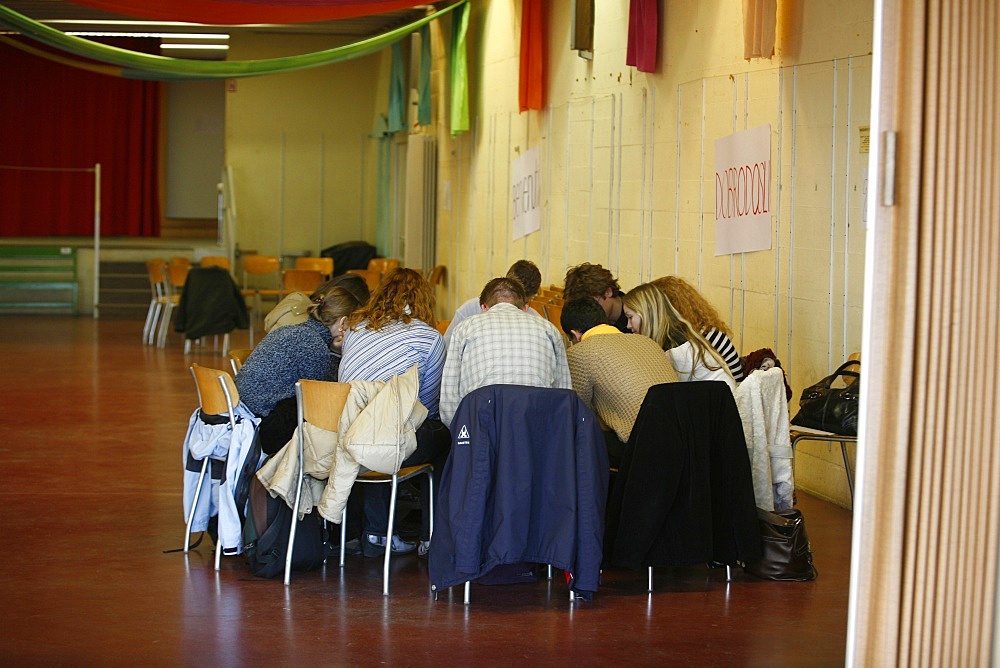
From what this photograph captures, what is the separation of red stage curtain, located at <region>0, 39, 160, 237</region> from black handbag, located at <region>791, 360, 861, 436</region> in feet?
44.1

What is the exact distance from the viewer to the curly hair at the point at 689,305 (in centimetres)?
482

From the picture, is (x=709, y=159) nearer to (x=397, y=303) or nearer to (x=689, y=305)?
(x=689, y=305)

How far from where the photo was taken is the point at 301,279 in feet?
40.7

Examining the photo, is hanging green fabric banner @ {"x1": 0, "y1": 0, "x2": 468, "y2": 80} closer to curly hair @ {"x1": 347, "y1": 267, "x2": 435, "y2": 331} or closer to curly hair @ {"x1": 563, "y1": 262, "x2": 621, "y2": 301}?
curly hair @ {"x1": 563, "y1": 262, "x2": 621, "y2": 301}

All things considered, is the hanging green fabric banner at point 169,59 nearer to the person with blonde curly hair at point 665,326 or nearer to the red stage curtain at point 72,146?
the person with blonde curly hair at point 665,326

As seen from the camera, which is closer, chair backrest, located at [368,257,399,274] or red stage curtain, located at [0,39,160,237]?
chair backrest, located at [368,257,399,274]

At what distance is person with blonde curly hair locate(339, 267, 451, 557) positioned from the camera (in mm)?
4473

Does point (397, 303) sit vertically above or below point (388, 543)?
above

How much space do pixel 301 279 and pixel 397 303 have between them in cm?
802

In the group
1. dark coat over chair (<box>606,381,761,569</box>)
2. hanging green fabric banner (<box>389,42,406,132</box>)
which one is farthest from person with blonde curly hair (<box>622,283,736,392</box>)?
hanging green fabric banner (<box>389,42,406,132</box>)

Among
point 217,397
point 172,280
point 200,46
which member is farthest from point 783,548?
point 200,46

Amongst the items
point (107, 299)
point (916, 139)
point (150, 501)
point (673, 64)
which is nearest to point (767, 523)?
point (916, 139)

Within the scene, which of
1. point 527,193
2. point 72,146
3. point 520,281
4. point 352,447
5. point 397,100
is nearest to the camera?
point 352,447

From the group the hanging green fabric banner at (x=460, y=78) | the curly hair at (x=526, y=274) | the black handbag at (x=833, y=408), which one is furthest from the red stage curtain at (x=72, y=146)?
the black handbag at (x=833, y=408)
